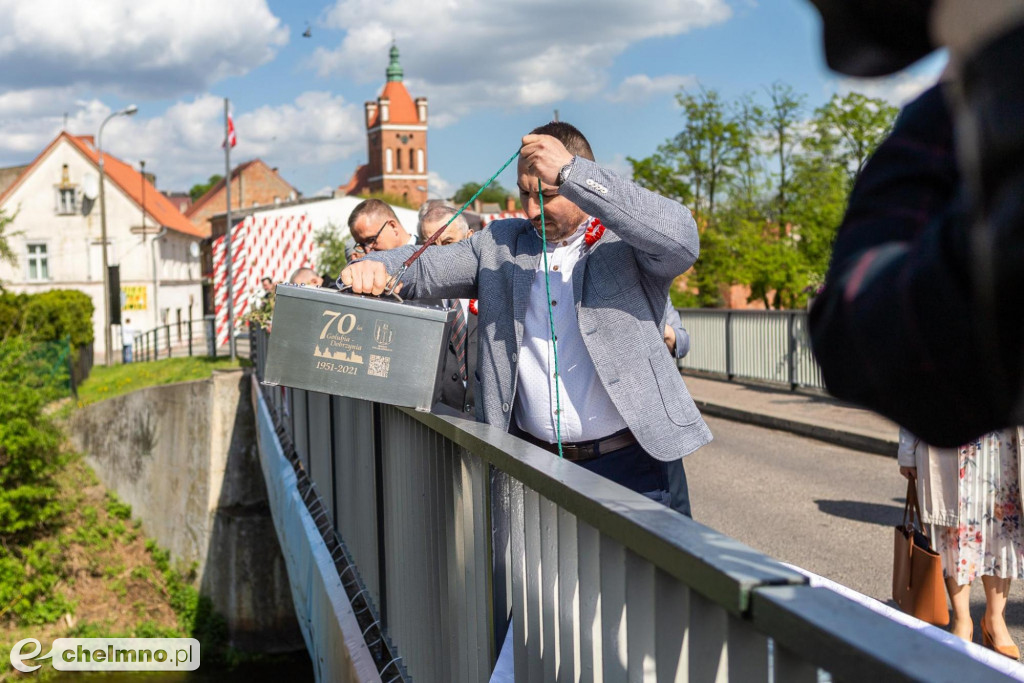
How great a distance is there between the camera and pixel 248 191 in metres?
102

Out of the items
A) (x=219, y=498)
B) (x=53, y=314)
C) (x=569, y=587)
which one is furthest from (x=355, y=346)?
(x=53, y=314)

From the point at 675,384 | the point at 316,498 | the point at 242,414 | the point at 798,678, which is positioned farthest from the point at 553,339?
the point at 242,414

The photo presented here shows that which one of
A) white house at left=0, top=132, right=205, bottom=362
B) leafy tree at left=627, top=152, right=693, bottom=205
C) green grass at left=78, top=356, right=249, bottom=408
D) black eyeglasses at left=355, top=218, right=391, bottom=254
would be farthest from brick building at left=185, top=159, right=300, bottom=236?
black eyeglasses at left=355, top=218, right=391, bottom=254

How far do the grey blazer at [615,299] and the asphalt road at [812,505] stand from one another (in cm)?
329

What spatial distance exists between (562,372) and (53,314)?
33.5m

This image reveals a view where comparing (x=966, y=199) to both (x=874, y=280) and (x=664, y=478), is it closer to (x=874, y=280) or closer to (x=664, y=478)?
(x=874, y=280)

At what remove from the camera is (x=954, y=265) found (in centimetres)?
81

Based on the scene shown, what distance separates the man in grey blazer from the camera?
3250mm

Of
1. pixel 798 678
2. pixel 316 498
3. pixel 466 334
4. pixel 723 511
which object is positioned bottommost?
pixel 723 511

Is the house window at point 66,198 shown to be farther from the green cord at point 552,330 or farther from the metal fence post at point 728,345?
the green cord at point 552,330

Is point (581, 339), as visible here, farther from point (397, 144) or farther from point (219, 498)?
point (397, 144)

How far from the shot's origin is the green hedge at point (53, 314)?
30.2 metres

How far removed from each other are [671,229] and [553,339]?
526 millimetres

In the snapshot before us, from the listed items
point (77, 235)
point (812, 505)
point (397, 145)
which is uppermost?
point (397, 145)
